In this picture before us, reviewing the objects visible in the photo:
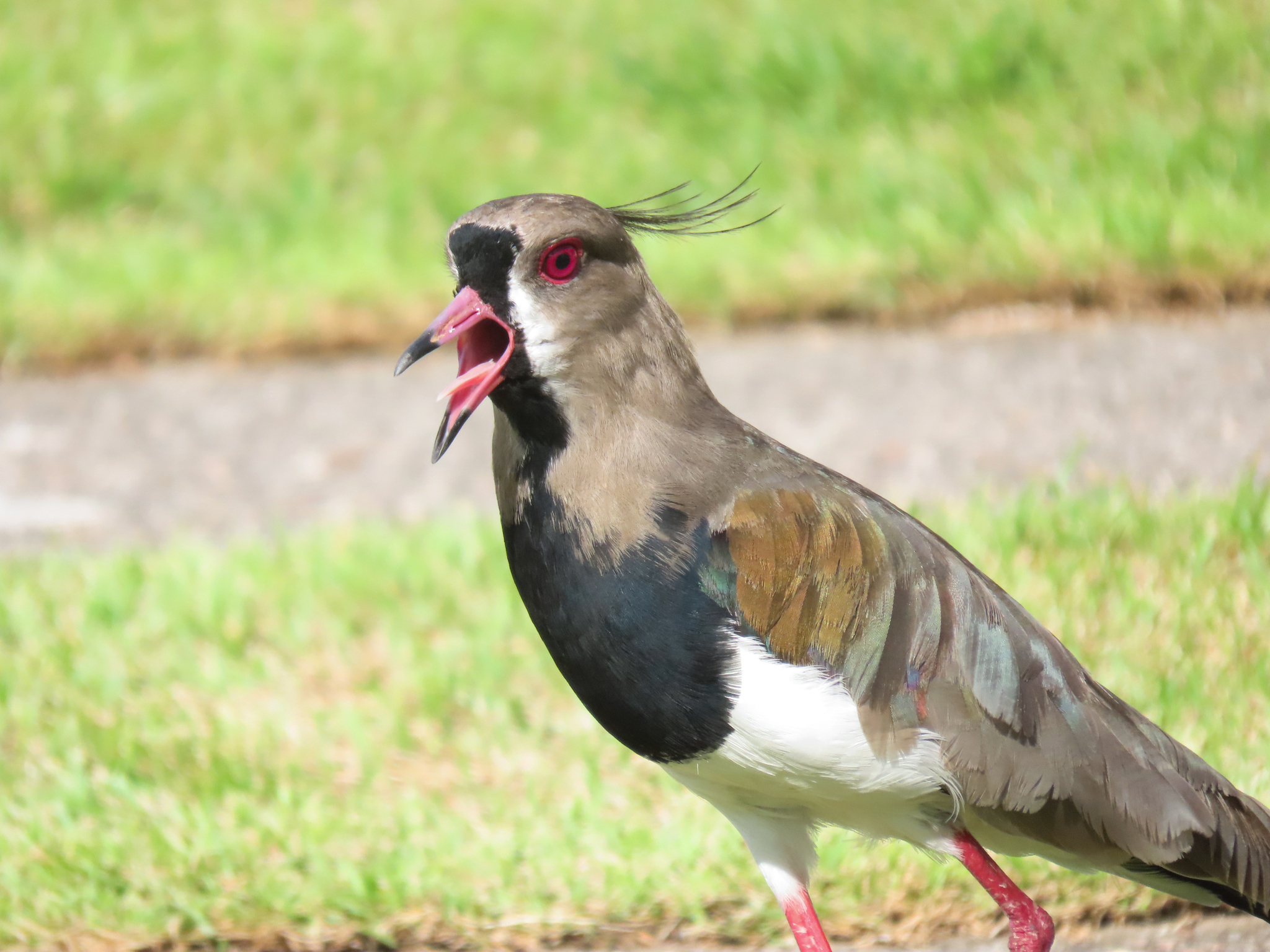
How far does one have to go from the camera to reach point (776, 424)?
211 inches

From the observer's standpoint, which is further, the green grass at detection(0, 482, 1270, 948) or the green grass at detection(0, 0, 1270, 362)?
the green grass at detection(0, 0, 1270, 362)

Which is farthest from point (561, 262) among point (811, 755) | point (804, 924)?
point (804, 924)

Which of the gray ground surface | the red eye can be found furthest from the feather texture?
the gray ground surface

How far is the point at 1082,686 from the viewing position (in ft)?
8.59

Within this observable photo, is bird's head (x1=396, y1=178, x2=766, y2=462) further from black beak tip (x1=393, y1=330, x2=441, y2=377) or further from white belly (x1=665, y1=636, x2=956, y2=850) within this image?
white belly (x1=665, y1=636, x2=956, y2=850)

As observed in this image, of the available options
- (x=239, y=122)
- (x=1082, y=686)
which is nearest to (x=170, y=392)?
(x=239, y=122)

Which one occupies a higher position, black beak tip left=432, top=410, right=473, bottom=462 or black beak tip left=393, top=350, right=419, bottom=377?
black beak tip left=393, top=350, right=419, bottom=377

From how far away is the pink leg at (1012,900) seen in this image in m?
2.58

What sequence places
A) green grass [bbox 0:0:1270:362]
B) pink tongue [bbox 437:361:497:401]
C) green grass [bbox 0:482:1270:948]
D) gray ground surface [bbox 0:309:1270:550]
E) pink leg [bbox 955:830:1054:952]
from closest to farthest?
pink tongue [bbox 437:361:497:401] → pink leg [bbox 955:830:1054:952] → green grass [bbox 0:482:1270:948] → gray ground surface [bbox 0:309:1270:550] → green grass [bbox 0:0:1270:362]

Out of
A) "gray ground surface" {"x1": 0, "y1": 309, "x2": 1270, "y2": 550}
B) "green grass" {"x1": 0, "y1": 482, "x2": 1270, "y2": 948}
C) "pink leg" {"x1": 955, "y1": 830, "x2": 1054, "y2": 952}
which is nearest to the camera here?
"pink leg" {"x1": 955, "y1": 830, "x2": 1054, "y2": 952}

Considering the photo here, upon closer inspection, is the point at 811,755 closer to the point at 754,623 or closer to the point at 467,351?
the point at 754,623

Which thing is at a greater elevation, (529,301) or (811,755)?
(529,301)

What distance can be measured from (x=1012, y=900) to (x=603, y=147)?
4.97 metres

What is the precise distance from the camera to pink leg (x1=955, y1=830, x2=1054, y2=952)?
2.58m
